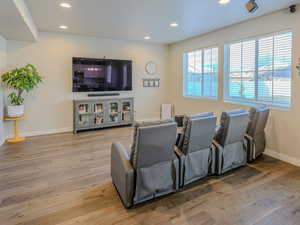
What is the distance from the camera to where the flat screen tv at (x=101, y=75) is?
18.3 ft

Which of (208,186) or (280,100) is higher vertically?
(280,100)

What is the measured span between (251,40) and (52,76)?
4919 mm

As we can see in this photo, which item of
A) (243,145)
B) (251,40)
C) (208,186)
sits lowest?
(208,186)

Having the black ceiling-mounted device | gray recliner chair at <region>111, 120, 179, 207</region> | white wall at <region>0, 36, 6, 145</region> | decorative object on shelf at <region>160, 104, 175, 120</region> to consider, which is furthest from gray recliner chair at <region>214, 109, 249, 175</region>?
white wall at <region>0, 36, 6, 145</region>

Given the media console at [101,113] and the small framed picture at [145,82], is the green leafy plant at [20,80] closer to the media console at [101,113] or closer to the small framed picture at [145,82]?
the media console at [101,113]

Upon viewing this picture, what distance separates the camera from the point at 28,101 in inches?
203

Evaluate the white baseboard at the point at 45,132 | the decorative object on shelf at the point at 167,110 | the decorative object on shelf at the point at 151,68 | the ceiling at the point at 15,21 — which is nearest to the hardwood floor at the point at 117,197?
the white baseboard at the point at 45,132

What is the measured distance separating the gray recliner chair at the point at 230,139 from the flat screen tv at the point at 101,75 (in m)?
3.90

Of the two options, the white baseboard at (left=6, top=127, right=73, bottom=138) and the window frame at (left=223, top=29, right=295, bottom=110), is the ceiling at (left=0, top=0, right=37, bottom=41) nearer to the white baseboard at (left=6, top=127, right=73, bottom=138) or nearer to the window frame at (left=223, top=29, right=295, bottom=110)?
the white baseboard at (left=6, top=127, right=73, bottom=138)

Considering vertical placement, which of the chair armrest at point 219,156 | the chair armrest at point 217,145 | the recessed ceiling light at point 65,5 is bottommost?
the chair armrest at point 219,156

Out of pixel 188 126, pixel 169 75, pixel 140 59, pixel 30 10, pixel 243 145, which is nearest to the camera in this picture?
pixel 188 126

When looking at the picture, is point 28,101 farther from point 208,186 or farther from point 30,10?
point 208,186

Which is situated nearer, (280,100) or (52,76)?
(280,100)

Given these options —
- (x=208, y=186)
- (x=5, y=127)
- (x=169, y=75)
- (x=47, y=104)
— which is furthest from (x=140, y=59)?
(x=208, y=186)
